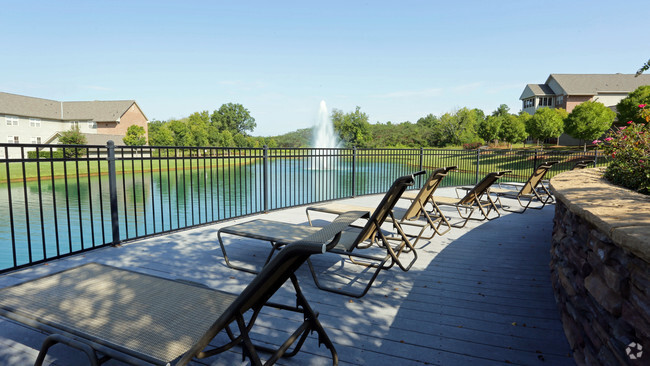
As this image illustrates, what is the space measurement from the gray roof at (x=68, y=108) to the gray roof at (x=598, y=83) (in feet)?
218

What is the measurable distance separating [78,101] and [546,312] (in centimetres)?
7095

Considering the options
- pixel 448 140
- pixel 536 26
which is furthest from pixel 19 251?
pixel 448 140

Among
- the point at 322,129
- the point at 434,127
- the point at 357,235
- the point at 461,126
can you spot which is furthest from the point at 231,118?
the point at 357,235

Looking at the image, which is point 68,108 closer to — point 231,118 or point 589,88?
point 231,118

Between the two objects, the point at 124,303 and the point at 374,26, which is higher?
the point at 374,26

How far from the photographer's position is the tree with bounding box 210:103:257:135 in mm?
79500

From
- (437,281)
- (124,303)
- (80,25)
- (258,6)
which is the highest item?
(80,25)

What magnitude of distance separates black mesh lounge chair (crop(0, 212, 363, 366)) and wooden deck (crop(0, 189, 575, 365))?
1.22ft

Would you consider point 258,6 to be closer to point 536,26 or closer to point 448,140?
point 536,26

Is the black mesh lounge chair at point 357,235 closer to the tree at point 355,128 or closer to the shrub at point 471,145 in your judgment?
the shrub at point 471,145

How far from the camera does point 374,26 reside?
2622 centimetres

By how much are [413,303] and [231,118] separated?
270 feet

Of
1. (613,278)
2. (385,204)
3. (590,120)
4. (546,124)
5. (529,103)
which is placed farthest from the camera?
(529,103)

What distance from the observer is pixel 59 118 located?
5209cm
